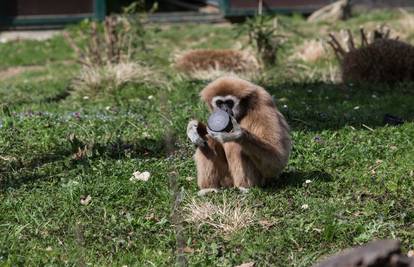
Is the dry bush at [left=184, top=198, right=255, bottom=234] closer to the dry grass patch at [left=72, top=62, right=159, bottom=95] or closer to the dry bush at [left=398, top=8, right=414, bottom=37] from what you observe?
the dry grass patch at [left=72, top=62, right=159, bottom=95]

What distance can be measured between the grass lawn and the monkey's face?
537 mm

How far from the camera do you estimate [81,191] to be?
7.54 meters

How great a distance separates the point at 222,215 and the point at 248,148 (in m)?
0.78

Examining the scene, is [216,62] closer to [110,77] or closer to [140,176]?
[110,77]

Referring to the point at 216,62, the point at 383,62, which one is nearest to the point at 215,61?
the point at 216,62

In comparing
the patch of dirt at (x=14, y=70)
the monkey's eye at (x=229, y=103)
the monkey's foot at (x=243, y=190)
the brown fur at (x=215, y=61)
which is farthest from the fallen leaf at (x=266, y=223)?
the patch of dirt at (x=14, y=70)

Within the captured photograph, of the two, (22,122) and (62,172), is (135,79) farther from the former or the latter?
(62,172)

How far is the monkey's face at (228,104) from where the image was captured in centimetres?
730

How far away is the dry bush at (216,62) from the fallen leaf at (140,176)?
784 centimetres

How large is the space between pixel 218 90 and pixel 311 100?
18.3 ft

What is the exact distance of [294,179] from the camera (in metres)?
7.91

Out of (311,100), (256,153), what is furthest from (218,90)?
(311,100)

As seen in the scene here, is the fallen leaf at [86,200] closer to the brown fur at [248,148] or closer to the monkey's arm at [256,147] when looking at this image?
the brown fur at [248,148]

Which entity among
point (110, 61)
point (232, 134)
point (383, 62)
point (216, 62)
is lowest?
point (216, 62)
